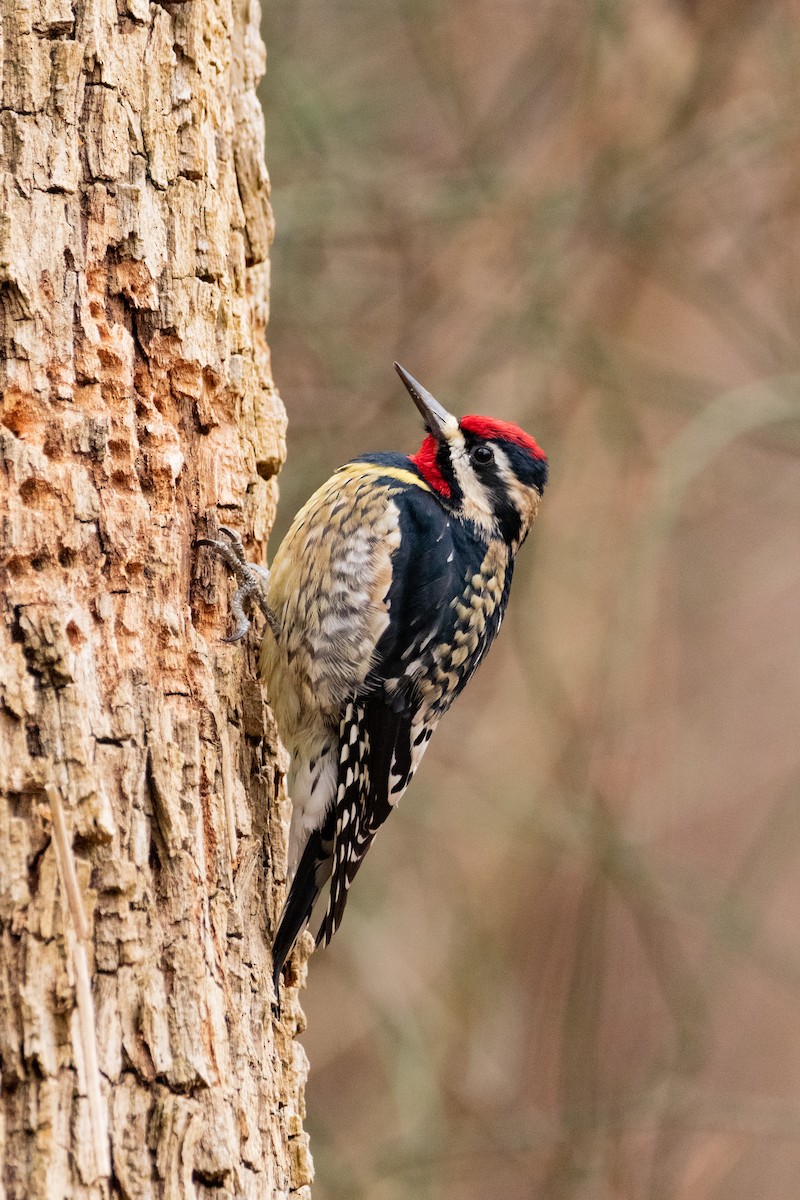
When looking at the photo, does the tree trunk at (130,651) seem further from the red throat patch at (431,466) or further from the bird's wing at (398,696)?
the red throat patch at (431,466)

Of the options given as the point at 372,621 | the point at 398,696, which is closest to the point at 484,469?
the point at 372,621

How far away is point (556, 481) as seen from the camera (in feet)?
17.3

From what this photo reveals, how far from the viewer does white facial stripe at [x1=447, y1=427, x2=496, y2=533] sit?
3125 millimetres

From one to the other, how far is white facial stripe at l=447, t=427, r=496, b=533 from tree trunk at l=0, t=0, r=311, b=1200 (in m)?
0.64

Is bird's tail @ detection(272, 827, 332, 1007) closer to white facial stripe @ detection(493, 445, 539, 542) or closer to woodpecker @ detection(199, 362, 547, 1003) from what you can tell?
woodpecker @ detection(199, 362, 547, 1003)

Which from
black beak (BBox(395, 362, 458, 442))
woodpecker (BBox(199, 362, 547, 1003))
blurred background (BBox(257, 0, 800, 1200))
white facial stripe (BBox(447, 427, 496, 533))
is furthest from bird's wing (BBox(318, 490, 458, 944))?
blurred background (BBox(257, 0, 800, 1200))

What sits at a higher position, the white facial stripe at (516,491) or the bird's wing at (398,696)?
the white facial stripe at (516,491)

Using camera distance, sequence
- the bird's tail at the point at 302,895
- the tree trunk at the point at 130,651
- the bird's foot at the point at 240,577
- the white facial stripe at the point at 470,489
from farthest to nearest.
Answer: the white facial stripe at the point at 470,489, the bird's foot at the point at 240,577, the bird's tail at the point at 302,895, the tree trunk at the point at 130,651

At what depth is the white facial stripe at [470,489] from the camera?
3.12 m

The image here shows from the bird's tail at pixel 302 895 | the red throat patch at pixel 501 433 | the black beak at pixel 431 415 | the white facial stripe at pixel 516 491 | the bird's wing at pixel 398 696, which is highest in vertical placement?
the black beak at pixel 431 415

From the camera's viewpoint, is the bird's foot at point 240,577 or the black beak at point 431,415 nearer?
the bird's foot at point 240,577

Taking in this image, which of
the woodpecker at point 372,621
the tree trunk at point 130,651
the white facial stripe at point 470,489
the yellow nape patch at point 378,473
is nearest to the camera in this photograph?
the tree trunk at point 130,651

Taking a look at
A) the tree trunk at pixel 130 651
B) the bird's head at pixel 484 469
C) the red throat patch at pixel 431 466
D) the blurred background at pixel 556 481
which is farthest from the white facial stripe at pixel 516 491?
the blurred background at pixel 556 481

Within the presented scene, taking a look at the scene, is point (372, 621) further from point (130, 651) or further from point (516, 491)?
point (130, 651)
